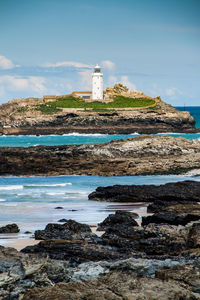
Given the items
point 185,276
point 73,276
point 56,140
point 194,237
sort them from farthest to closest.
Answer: point 56,140 → point 194,237 → point 73,276 → point 185,276

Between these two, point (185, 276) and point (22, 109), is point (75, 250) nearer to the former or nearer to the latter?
point (185, 276)

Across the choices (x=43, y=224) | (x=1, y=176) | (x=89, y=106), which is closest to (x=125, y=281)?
(x=43, y=224)

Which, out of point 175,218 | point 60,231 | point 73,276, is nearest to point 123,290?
point 73,276

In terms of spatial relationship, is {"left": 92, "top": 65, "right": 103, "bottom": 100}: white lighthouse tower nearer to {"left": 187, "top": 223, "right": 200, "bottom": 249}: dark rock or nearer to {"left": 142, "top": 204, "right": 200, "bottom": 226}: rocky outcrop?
{"left": 142, "top": 204, "right": 200, "bottom": 226}: rocky outcrop

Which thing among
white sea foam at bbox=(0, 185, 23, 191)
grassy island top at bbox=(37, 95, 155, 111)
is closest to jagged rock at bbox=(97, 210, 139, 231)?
white sea foam at bbox=(0, 185, 23, 191)

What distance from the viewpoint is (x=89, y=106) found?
445 ft

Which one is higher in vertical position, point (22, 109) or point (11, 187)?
point (22, 109)

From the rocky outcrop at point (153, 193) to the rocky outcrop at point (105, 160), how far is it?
510 inches

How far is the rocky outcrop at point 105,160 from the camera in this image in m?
36.6

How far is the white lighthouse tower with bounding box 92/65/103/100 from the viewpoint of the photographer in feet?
411

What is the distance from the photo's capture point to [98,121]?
409ft

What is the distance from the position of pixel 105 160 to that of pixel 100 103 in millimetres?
101860

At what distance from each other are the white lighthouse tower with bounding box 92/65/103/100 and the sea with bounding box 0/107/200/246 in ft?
300

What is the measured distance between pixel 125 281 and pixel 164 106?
424 feet
